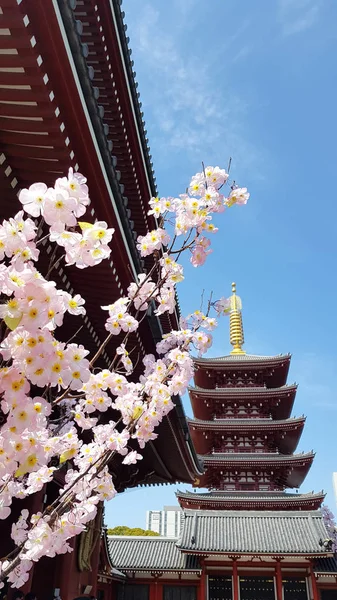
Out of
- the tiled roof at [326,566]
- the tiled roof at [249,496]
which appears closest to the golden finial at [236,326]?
the tiled roof at [249,496]

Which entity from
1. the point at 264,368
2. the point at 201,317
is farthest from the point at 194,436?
the point at 201,317

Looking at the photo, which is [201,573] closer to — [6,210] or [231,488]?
[231,488]

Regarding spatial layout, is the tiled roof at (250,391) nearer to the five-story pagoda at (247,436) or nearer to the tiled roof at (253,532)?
the five-story pagoda at (247,436)

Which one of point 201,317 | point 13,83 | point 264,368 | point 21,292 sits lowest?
point 21,292

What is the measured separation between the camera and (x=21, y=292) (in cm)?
183

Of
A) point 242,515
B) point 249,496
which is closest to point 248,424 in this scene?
point 249,496

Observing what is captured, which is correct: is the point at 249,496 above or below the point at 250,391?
below

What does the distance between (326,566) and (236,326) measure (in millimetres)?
14436

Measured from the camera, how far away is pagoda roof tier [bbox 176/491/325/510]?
19.5 meters

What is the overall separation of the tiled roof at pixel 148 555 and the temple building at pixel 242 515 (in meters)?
0.04

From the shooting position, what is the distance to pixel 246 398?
22.2 meters

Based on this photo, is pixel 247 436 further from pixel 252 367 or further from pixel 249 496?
pixel 252 367

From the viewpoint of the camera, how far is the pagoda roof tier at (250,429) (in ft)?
69.2

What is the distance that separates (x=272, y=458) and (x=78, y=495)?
1823 centimetres
